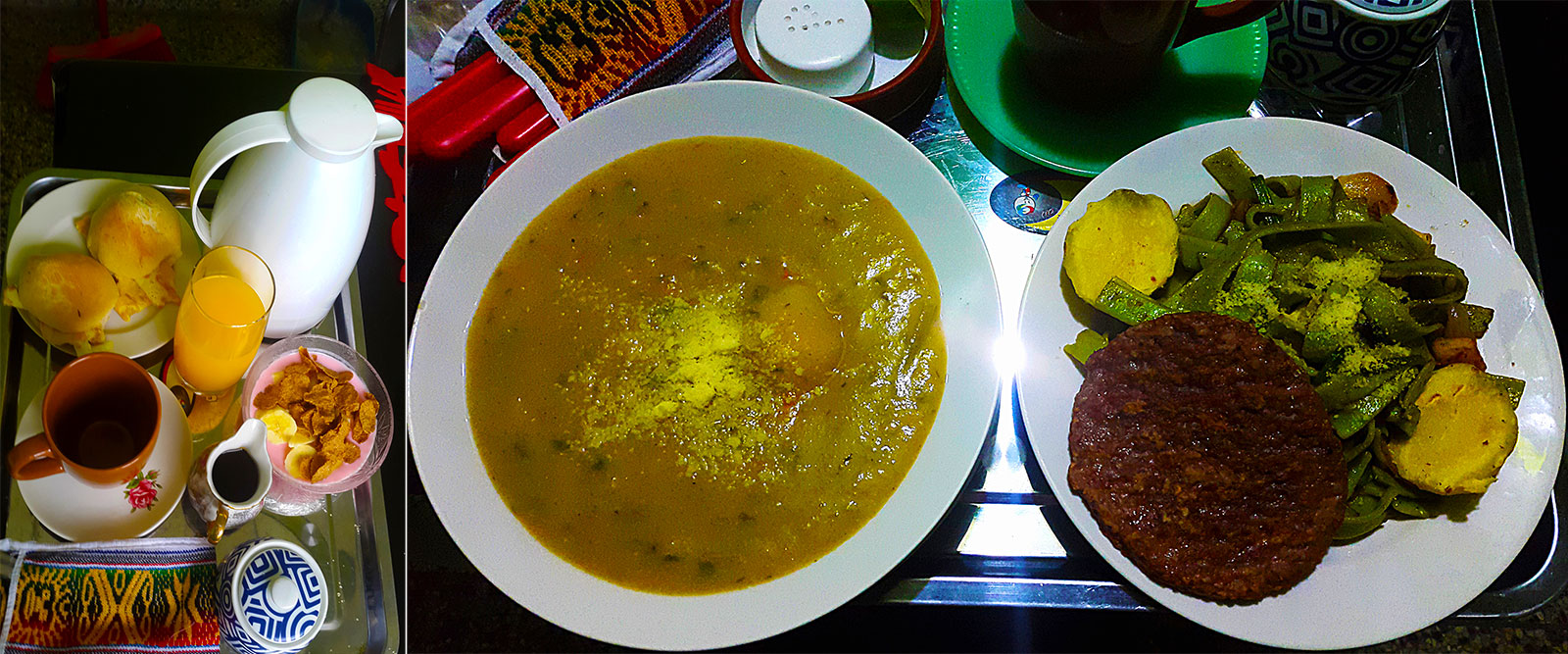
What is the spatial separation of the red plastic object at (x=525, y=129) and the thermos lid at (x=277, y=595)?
0.58 meters

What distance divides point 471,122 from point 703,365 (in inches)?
19.2

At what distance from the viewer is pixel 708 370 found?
122cm

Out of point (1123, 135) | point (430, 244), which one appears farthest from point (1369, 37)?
point (430, 244)

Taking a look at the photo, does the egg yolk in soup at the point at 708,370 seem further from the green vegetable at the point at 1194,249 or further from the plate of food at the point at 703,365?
the green vegetable at the point at 1194,249

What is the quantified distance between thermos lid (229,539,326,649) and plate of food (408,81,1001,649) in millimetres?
167

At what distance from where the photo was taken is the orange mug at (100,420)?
3.30 feet

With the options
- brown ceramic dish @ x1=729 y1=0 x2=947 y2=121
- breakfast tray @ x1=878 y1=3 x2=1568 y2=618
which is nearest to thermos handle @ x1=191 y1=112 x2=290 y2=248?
brown ceramic dish @ x1=729 y1=0 x2=947 y2=121

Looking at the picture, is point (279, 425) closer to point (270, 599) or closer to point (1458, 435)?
point (270, 599)

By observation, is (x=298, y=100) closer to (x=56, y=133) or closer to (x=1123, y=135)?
(x=56, y=133)

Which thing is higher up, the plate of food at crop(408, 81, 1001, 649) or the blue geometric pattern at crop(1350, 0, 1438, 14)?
the blue geometric pattern at crop(1350, 0, 1438, 14)

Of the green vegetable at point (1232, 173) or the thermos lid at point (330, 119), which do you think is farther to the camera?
the green vegetable at point (1232, 173)

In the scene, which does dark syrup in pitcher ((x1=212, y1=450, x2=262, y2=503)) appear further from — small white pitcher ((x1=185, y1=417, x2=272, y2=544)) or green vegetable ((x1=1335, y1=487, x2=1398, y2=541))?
green vegetable ((x1=1335, y1=487, x2=1398, y2=541))

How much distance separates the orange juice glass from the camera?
3.49 feet

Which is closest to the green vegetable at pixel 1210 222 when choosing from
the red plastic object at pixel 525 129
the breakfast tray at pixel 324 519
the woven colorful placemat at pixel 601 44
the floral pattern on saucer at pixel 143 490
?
the woven colorful placemat at pixel 601 44
